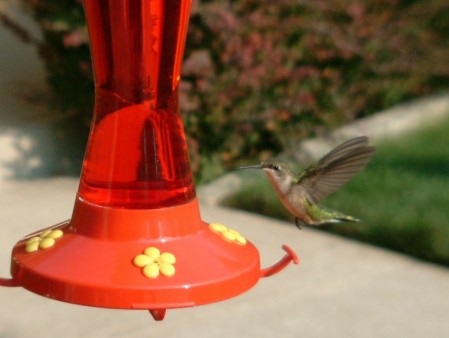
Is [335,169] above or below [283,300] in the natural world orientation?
above

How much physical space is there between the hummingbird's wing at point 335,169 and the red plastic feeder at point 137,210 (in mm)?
330

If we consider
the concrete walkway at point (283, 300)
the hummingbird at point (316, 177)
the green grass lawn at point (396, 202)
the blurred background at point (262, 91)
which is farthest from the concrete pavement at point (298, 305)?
the hummingbird at point (316, 177)

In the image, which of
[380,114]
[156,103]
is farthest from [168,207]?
[380,114]

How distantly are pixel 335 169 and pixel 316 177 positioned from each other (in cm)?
10

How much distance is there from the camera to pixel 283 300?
16.3 ft

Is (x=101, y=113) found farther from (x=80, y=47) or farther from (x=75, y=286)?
(x=80, y=47)

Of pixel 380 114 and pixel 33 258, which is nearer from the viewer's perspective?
pixel 33 258

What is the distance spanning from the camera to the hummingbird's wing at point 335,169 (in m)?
2.05

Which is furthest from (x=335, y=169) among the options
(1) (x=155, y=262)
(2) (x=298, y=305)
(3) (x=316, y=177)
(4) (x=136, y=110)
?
(2) (x=298, y=305)

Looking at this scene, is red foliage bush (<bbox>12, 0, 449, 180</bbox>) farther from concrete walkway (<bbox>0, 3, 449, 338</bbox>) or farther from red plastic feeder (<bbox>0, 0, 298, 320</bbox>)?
red plastic feeder (<bbox>0, 0, 298, 320</bbox>)

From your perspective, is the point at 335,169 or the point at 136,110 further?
the point at 335,169

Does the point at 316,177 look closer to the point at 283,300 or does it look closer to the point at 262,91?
the point at 283,300

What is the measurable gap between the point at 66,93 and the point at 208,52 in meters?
1.36

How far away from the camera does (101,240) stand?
182cm
